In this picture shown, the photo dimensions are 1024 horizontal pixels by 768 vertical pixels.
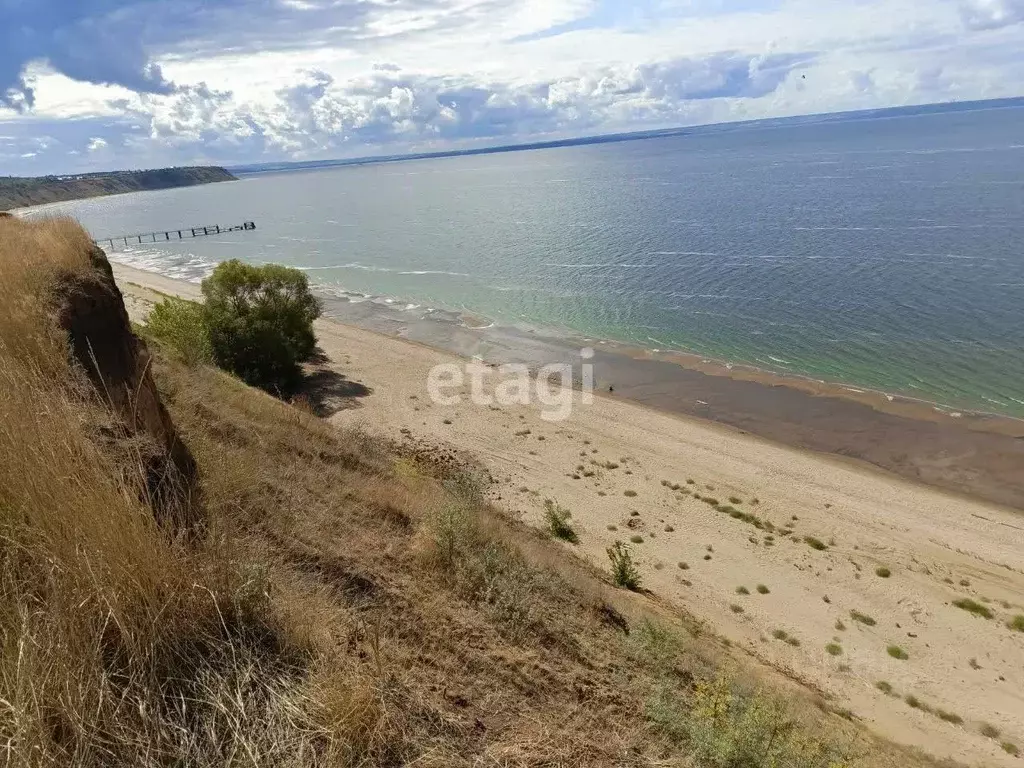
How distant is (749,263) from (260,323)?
46304mm

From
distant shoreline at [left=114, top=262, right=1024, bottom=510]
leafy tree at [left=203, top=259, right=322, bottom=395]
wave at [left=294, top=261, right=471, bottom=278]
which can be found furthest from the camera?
wave at [left=294, top=261, right=471, bottom=278]

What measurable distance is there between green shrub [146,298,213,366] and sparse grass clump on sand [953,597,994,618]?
73.6 feet

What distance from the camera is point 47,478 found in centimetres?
392

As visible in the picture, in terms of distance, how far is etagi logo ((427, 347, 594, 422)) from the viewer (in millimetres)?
31359

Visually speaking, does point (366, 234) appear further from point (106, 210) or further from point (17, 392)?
point (106, 210)

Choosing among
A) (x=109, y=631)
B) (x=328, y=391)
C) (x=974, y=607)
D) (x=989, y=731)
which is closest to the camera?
(x=109, y=631)

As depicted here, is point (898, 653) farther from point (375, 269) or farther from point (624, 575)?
point (375, 269)

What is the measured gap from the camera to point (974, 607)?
641 inches

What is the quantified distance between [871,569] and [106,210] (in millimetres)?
218081

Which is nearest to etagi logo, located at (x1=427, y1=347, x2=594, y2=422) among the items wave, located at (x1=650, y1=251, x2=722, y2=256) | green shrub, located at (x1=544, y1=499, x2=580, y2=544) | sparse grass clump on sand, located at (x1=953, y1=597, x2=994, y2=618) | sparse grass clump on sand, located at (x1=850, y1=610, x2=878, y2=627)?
green shrub, located at (x1=544, y1=499, x2=580, y2=544)

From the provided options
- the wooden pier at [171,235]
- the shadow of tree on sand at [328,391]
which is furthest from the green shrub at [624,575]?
the wooden pier at [171,235]

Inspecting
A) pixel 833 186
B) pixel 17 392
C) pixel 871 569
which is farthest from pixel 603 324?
→ pixel 833 186

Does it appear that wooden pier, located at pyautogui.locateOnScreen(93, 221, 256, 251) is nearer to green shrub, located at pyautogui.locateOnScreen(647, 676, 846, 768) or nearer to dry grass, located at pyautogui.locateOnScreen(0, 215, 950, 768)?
dry grass, located at pyautogui.locateOnScreen(0, 215, 950, 768)

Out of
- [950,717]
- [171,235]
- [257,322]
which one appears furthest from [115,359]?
[171,235]
